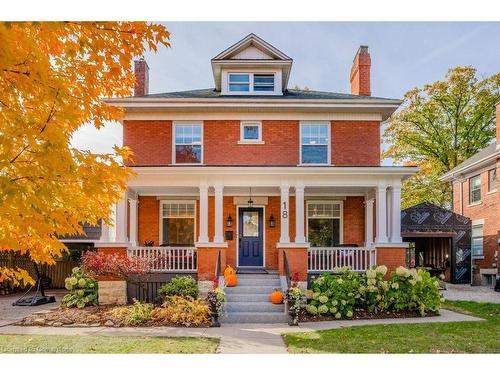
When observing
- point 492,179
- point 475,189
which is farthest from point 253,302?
point 475,189

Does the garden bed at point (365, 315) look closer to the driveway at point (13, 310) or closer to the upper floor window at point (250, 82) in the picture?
the driveway at point (13, 310)

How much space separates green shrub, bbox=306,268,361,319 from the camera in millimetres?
8883

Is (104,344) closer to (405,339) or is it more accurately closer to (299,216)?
(405,339)

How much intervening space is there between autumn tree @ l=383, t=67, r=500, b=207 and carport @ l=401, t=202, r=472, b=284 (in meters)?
3.76

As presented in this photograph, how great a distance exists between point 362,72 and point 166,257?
8.06 metres

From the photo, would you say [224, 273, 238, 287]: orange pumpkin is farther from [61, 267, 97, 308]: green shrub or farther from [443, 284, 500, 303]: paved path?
[443, 284, 500, 303]: paved path

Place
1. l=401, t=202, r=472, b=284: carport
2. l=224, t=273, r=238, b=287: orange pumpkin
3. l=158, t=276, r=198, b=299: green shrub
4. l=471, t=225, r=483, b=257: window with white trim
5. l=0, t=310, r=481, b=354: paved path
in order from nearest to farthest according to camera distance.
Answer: l=0, t=310, r=481, b=354: paved path < l=158, t=276, r=198, b=299: green shrub < l=224, t=273, r=238, b=287: orange pumpkin < l=401, t=202, r=472, b=284: carport < l=471, t=225, r=483, b=257: window with white trim

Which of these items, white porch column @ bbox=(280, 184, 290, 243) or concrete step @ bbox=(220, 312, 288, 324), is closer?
concrete step @ bbox=(220, 312, 288, 324)

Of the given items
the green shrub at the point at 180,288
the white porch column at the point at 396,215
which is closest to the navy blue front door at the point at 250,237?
the green shrub at the point at 180,288

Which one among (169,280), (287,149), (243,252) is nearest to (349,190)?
(287,149)

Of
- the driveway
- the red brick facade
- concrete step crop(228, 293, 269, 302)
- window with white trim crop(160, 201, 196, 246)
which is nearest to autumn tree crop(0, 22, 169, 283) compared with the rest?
the driveway

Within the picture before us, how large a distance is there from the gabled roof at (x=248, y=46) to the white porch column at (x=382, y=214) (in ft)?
15.1
